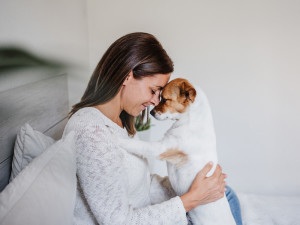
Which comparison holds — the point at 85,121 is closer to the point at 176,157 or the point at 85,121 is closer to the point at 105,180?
the point at 105,180

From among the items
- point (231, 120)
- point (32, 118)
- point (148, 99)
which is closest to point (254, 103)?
point (231, 120)

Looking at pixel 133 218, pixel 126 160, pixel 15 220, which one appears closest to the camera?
pixel 15 220

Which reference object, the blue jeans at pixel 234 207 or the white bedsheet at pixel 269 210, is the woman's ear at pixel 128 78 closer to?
the blue jeans at pixel 234 207

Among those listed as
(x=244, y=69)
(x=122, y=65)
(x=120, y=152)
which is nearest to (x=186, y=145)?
(x=120, y=152)

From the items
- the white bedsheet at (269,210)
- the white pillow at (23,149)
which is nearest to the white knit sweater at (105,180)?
the white pillow at (23,149)

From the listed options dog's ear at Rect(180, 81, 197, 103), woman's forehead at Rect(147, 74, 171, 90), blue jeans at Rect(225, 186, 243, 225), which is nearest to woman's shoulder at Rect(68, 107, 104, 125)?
woman's forehead at Rect(147, 74, 171, 90)

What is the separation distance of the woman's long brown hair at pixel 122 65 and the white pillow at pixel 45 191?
0.25m

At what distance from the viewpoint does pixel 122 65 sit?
1.00 meters

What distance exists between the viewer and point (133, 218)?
87 cm

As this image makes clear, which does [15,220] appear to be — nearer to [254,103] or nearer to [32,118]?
[32,118]

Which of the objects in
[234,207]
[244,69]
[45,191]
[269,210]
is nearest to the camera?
[45,191]

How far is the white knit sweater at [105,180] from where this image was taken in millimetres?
833

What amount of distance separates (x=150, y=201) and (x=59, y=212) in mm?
572

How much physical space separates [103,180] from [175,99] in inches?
20.0
